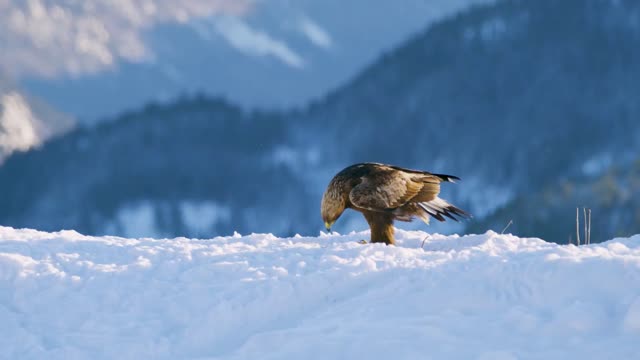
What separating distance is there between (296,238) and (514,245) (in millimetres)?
2610

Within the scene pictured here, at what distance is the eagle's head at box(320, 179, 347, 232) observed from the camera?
9.96 metres

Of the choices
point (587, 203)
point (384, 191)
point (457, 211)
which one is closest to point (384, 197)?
point (384, 191)

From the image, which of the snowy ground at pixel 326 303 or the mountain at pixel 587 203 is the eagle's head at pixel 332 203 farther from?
the mountain at pixel 587 203

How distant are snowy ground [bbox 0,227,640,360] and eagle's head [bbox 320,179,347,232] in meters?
1.22

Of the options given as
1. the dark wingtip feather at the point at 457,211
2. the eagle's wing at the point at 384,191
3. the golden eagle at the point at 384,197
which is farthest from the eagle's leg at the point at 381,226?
the dark wingtip feather at the point at 457,211

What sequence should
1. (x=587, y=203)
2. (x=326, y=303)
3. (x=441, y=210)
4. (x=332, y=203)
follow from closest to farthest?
(x=326, y=303), (x=332, y=203), (x=441, y=210), (x=587, y=203)

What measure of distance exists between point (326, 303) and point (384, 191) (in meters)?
2.82

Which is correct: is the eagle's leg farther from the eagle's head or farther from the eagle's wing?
the eagle's head

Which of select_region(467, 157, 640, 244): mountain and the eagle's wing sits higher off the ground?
select_region(467, 157, 640, 244): mountain

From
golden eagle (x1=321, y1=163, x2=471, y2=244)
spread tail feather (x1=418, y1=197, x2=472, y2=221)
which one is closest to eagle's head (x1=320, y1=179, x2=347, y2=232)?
golden eagle (x1=321, y1=163, x2=471, y2=244)

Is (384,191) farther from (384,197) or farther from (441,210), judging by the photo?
(441,210)

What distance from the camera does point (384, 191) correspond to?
9.80 m

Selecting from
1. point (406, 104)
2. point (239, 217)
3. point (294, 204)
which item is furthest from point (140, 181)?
point (406, 104)

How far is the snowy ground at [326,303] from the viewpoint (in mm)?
6258
